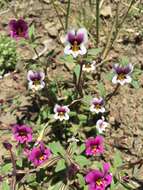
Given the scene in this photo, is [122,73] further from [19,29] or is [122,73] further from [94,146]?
[19,29]

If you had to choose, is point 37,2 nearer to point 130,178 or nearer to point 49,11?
point 49,11

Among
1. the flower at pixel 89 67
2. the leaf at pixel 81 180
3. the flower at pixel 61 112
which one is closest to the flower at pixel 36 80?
the flower at pixel 61 112

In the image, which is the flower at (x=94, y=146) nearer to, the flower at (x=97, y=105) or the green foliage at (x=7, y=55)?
the flower at (x=97, y=105)

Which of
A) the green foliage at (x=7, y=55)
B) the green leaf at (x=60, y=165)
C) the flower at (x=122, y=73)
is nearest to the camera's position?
the green leaf at (x=60, y=165)

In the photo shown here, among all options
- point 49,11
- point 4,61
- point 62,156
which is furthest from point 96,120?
point 49,11

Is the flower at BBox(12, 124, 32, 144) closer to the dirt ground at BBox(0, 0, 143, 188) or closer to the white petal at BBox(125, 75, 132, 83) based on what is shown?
the dirt ground at BBox(0, 0, 143, 188)
